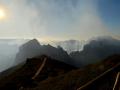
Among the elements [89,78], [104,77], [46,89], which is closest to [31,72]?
[46,89]

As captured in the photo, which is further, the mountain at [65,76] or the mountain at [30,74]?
the mountain at [30,74]

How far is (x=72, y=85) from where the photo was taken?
41.7 metres

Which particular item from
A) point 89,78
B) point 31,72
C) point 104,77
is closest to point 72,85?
point 89,78

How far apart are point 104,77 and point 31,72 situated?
37717 millimetres

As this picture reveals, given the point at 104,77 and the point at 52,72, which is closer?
the point at 104,77

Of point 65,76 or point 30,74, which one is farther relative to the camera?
point 30,74

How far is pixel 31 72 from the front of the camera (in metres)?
72.8

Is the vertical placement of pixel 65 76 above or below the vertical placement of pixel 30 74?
above

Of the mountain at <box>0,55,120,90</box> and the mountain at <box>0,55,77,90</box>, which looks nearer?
the mountain at <box>0,55,120,90</box>

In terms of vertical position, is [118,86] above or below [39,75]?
above

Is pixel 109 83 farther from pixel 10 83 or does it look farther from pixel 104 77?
pixel 10 83

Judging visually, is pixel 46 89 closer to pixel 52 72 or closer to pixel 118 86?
pixel 118 86

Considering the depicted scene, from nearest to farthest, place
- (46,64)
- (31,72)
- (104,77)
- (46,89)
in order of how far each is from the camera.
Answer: (104,77) → (46,89) → (31,72) → (46,64)

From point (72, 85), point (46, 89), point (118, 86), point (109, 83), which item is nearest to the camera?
point (118, 86)
